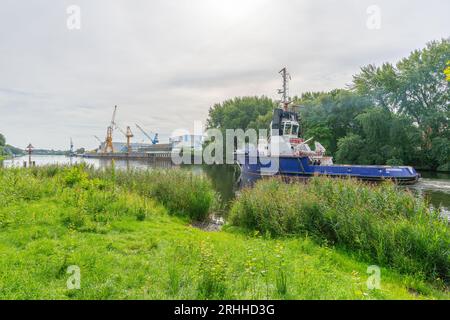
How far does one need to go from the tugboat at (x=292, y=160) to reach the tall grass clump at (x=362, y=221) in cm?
986

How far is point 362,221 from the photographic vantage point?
651cm

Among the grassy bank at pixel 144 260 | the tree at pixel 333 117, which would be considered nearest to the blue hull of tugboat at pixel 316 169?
the grassy bank at pixel 144 260

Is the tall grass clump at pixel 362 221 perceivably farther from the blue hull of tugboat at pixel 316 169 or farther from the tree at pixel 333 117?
the tree at pixel 333 117

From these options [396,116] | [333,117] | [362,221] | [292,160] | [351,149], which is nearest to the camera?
[362,221]

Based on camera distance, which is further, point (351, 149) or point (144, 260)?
point (351, 149)

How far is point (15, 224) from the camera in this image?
20.9 feet

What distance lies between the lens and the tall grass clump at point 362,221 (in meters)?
5.42

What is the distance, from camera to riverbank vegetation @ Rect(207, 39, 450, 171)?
3128 cm

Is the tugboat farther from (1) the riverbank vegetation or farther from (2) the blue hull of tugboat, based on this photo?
(1) the riverbank vegetation

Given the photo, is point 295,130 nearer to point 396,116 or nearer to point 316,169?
point 316,169

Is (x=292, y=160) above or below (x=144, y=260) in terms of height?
above

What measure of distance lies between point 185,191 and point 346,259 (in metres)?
7.03

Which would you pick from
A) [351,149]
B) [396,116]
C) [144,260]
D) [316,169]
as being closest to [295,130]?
[316,169]

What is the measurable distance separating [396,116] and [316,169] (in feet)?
69.9
